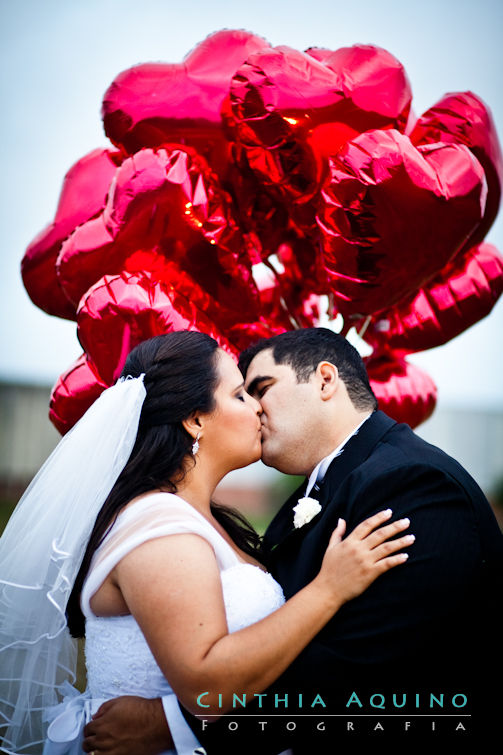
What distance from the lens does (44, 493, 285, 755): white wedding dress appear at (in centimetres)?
206

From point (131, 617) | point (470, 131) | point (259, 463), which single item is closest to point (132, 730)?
point (131, 617)

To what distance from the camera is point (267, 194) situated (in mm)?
2877

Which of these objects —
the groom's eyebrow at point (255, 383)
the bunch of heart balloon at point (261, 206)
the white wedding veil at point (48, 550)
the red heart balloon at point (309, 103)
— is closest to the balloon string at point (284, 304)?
the bunch of heart balloon at point (261, 206)

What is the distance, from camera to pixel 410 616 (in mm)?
2037

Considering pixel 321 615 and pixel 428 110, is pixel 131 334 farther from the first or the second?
pixel 428 110

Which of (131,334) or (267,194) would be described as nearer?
(131,334)

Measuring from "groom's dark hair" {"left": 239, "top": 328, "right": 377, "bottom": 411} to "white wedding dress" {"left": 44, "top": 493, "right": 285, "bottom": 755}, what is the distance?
0.81 meters

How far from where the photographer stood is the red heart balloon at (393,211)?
2318 mm

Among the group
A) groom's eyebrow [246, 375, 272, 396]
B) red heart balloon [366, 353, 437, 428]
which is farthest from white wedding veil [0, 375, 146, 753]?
red heart balloon [366, 353, 437, 428]

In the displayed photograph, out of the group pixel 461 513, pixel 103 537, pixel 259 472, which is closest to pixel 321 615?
pixel 461 513

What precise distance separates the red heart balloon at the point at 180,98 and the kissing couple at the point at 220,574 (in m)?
0.86

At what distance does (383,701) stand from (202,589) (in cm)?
68

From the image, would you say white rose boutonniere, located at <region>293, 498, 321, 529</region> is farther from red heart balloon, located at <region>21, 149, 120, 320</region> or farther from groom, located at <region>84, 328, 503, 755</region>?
red heart balloon, located at <region>21, 149, 120, 320</region>

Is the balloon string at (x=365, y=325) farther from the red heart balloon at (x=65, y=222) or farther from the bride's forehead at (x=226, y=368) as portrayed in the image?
the red heart balloon at (x=65, y=222)
